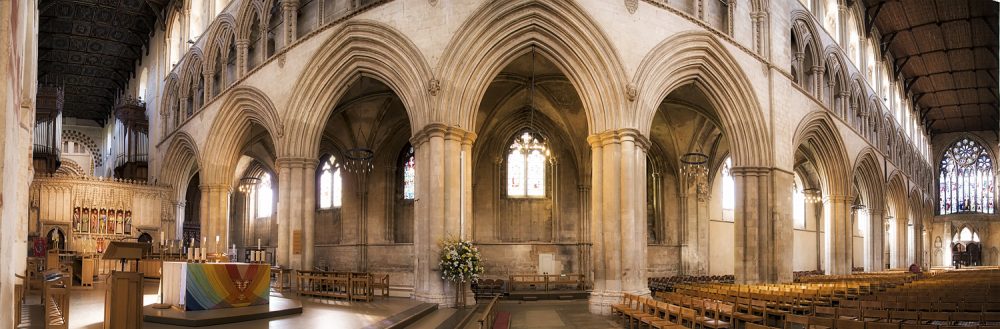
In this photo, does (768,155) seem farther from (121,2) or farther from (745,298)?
(121,2)

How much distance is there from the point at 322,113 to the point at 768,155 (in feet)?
40.4

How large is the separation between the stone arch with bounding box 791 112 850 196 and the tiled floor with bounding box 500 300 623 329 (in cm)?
1127

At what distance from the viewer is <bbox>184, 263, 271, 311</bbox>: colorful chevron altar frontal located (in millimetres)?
11750

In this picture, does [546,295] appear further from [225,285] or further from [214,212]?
Answer: [214,212]

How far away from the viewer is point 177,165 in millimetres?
28203

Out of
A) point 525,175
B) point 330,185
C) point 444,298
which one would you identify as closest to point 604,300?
point 444,298

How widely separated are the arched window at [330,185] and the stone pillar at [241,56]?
5.65 m

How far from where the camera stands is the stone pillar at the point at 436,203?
16.6 m

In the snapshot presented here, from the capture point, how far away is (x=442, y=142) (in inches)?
669

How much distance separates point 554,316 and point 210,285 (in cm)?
675

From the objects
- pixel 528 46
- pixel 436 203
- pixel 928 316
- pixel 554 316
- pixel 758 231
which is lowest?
pixel 554 316

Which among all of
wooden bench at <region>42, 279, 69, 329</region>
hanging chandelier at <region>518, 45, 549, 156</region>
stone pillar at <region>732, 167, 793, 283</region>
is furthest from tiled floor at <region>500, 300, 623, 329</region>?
wooden bench at <region>42, 279, 69, 329</region>

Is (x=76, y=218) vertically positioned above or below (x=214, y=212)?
below

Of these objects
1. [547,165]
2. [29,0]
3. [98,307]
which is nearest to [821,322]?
[29,0]
